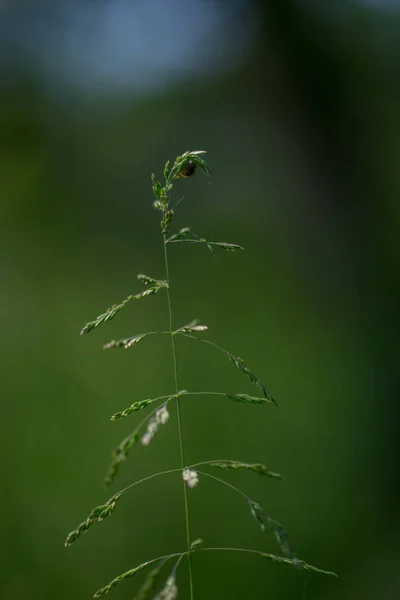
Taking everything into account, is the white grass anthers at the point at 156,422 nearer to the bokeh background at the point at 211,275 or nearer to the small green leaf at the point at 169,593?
the small green leaf at the point at 169,593

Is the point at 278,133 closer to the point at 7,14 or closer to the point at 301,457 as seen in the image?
the point at 7,14

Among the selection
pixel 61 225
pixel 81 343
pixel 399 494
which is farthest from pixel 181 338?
pixel 399 494

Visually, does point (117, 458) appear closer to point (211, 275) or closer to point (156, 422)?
point (156, 422)

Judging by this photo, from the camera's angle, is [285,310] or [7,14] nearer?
[7,14]

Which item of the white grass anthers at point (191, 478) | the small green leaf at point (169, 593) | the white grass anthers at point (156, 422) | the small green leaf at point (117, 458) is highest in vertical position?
the white grass anthers at point (156, 422)

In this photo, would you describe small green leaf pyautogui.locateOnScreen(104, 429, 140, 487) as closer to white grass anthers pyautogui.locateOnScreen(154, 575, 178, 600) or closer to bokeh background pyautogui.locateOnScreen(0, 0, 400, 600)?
white grass anthers pyautogui.locateOnScreen(154, 575, 178, 600)

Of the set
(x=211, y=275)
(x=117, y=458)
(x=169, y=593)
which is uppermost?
(x=211, y=275)

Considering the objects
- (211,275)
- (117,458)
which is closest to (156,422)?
(117,458)

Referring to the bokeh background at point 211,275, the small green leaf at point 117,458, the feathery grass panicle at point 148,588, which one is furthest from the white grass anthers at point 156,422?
the bokeh background at point 211,275
